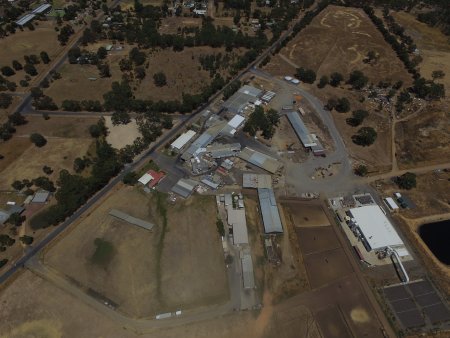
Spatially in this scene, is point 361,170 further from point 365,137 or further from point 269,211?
point 269,211

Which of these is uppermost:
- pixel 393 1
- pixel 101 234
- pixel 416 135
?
pixel 393 1

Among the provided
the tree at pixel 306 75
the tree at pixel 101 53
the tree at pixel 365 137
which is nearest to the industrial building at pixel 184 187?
the tree at pixel 365 137

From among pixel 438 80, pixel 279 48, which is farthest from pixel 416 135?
pixel 279 48

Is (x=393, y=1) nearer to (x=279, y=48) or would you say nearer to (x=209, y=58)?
(x=279, y=48)

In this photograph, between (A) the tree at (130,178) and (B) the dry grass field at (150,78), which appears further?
(B) the dry grass field at (150,78)

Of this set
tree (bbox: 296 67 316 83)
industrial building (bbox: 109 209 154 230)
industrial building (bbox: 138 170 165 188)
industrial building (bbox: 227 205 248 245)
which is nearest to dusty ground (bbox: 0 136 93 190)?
industrial building (bbox: 138 170 165 188)

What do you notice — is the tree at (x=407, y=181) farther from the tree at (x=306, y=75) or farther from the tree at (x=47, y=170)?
the tree at (x=47, y=170)

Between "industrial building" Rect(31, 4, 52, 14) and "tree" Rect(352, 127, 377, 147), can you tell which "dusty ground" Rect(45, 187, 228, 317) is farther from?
"industrial building" Rect(31, 4, 52, 14)
